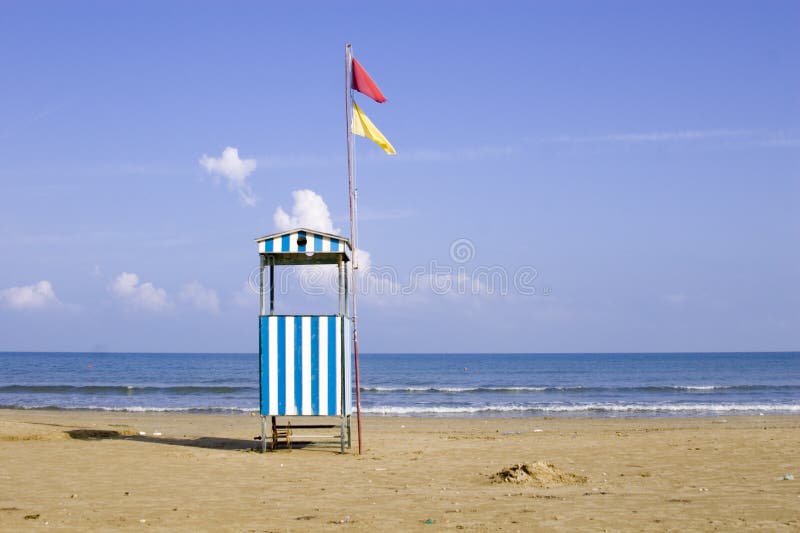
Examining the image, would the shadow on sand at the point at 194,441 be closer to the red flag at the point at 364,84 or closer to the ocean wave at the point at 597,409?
the red flag at the point at 364,84

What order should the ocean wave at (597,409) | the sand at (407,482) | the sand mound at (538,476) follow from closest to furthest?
1. the sand at (407,482)
2. the sand mound at (538,476)
3. the ocean wave at (597,409)

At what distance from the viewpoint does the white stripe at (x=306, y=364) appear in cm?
1385

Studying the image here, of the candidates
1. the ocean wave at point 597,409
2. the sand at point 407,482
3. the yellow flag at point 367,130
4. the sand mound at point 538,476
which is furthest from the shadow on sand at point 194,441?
the ocean wave at point 597,409

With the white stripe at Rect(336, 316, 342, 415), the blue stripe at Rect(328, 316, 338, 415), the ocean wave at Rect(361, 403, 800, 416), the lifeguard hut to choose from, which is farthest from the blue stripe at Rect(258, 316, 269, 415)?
the ocean wave at Rect(361, 403, 800, 416)

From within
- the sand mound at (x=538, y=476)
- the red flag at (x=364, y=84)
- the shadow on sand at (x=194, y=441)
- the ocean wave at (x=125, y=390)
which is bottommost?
the ocean wave at (x=125, y=390)

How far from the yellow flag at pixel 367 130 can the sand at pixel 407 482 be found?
5795 mm

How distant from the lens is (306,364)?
1395cm

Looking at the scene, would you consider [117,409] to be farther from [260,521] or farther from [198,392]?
[260,521]

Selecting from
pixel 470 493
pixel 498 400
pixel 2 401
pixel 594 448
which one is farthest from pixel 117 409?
pixel 470 493

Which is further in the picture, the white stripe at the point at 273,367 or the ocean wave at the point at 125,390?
the ocean wave at the point at 125,390

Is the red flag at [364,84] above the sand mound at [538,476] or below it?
above

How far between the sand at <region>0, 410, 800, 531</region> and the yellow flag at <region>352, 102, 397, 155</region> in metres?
5.80

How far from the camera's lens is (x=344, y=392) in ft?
45.8

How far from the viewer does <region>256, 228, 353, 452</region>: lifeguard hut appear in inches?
547
